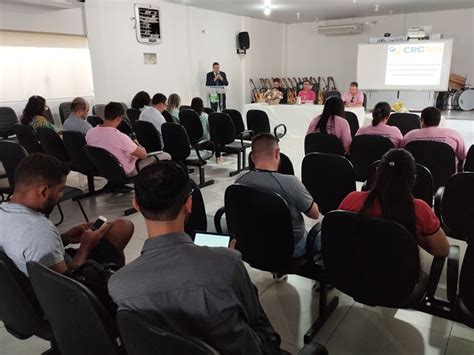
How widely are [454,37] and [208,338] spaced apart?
37.7 ft

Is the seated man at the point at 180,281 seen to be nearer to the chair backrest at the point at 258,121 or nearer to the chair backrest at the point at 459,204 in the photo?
the chair backrest at the point at 459,204

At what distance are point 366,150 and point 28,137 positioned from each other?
3627 millimetres

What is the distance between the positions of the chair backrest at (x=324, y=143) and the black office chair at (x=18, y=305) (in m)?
2.97

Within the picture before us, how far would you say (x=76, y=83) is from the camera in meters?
7.05

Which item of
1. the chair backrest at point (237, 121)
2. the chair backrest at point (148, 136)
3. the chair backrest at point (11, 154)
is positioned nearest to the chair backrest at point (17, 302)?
the chair backrest at point (11, 154)


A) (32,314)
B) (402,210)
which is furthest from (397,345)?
(32,314)

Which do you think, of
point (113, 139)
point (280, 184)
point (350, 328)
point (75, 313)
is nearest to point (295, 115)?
point (113, 139)

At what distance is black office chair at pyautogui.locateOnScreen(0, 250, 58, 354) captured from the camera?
1447 millimetres

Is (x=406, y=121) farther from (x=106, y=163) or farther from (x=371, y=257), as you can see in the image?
(x=371, y=257)

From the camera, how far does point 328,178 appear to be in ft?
9.59

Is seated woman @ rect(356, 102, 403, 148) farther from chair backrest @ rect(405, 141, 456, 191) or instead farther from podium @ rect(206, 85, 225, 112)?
podium @ rect(206, 85, 225, 112)

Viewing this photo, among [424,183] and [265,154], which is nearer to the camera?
[265,154]

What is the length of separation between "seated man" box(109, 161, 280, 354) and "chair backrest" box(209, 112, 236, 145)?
3956 mm

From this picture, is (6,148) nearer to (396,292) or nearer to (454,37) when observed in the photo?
(396,292)
